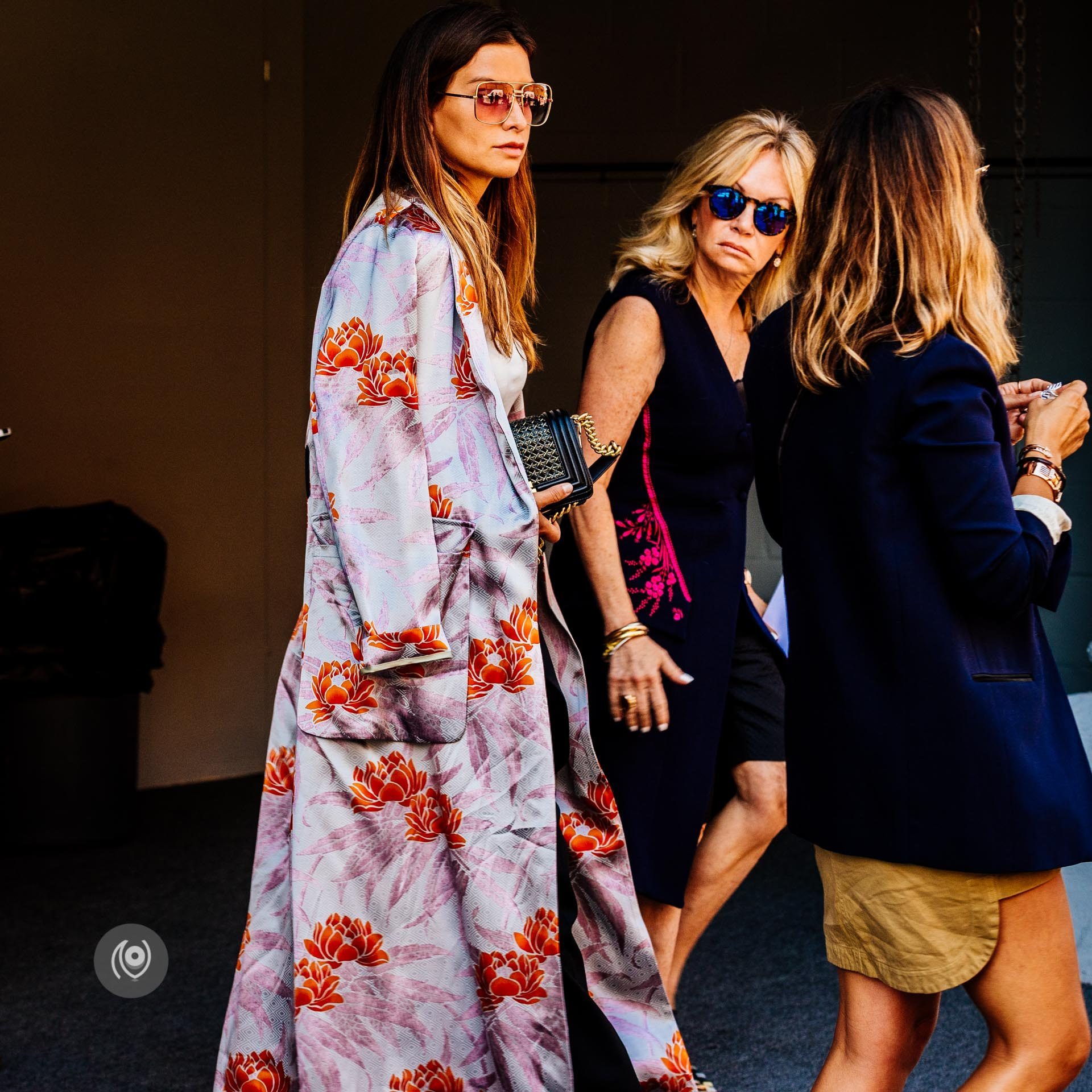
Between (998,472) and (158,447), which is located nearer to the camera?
(998,472)

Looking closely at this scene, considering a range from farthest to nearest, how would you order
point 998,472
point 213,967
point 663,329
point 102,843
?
point 102,843 < point 213,967 < point 663,329 < point 998,472

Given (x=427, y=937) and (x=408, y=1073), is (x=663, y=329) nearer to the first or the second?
(x=427, y=937)

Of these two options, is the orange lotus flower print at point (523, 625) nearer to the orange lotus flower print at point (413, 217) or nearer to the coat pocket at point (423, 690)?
the coat pocket at point (423, 690)

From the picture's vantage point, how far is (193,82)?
4.87 meters

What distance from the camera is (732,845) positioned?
2.50 m

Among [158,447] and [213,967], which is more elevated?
[158,447]

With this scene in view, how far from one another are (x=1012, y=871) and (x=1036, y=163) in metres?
4.10

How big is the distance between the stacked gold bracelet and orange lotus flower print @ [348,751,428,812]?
0.49m

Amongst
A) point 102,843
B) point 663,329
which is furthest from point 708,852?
point 102,843

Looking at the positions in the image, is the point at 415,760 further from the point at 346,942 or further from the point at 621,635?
the point at 621,635

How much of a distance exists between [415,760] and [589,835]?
0.37 m

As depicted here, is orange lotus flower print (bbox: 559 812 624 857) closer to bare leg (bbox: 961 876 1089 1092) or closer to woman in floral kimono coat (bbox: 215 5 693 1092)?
woman in floral kimono coat (bbox: 215 5 693 1092)

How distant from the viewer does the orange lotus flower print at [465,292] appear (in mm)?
1908

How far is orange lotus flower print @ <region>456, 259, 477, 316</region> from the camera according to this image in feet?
6.26
